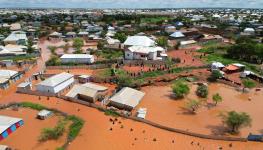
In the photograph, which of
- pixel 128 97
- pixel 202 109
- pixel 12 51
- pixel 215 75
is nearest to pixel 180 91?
pixel 202 109

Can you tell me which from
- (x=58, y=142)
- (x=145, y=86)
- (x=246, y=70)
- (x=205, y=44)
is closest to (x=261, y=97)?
(x=246, y=70)

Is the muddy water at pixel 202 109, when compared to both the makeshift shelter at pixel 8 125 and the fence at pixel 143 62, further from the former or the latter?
the makeshift shelter at pixel 8 125

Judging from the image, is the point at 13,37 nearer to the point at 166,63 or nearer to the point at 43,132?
the point at 166,63

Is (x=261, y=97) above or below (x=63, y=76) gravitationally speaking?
below

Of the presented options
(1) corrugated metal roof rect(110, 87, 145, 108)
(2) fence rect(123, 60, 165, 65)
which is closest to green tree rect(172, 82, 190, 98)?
(1) corrugated metal roof rect(110, 87, 145, 108)

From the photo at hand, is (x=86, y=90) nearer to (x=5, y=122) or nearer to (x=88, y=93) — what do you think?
(x=88, y=93)

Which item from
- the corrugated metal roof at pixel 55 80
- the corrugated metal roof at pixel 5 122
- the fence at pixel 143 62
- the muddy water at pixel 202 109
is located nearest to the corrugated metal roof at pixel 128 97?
the muddy water at pixel 202 109
